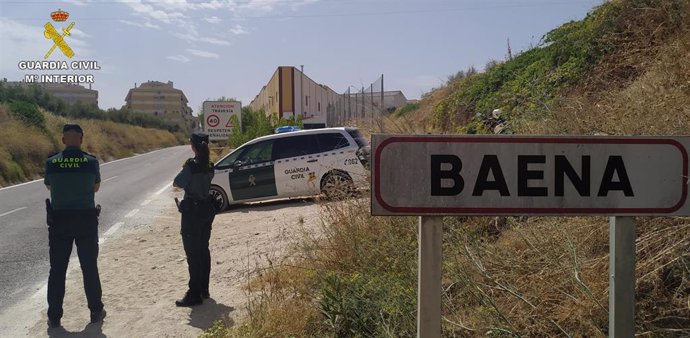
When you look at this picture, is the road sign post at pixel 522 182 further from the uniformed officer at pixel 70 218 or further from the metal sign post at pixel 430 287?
the uniformed officer at pixel 70 218

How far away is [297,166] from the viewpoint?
13.4 m

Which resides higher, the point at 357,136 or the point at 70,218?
the point at 357,136

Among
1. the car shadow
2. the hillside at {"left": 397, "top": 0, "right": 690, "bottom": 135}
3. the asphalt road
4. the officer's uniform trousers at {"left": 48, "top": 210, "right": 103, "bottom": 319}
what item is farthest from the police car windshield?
the officer's uniform trousers at {"left": 48, "top": 210, "right": 103, "bottom": 319}

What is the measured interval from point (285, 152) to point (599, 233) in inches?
398

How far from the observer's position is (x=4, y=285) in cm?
708

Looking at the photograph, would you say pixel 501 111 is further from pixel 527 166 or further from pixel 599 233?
pixel 527 166

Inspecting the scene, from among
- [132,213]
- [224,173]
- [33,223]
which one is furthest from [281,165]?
[33,223]

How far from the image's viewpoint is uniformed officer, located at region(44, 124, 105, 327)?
5.51 m

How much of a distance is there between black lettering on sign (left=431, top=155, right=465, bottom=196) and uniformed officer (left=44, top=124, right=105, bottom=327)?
13.6 ft

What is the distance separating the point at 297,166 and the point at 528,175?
11072 millimetres

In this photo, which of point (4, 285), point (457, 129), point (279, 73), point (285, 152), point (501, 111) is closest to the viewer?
point (4, 285)

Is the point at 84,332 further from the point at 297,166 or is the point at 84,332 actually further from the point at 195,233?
the point at 297,166

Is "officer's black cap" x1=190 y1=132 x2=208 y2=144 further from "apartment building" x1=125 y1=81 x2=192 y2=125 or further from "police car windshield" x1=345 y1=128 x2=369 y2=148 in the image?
"apartment building" x1=125 y1=81 x2=192 y2=125

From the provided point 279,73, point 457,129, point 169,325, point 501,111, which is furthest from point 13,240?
point 279,73
